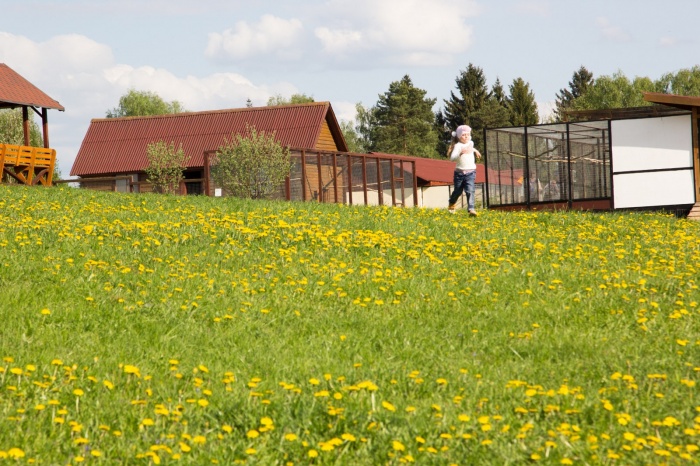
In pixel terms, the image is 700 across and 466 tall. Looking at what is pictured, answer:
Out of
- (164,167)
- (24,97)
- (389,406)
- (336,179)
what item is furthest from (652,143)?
(389,406)

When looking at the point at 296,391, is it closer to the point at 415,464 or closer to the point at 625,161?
the point at 415,464

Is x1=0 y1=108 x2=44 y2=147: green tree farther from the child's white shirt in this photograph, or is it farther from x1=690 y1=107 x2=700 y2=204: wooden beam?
the child's white shirt

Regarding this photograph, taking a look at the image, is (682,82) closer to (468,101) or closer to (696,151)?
(468,101)

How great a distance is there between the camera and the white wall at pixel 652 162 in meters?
26.8

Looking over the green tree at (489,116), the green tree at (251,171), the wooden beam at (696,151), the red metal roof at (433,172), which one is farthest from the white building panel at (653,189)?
the green tree at (489,116)

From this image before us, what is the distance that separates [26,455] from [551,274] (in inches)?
269

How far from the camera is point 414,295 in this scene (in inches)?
369

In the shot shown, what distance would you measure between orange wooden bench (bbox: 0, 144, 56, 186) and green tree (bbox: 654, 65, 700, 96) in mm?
74797

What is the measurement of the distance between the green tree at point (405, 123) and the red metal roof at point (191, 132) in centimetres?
3784

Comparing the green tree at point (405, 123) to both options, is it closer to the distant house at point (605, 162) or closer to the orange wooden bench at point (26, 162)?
the distant house at point (605, 162)

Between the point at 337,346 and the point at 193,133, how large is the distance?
4239 centimetres

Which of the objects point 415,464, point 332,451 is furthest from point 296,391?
point 415,464

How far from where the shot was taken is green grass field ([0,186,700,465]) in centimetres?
546

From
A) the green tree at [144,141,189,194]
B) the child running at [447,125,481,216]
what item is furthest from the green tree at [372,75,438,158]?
the child running at [447,125,481,216]
